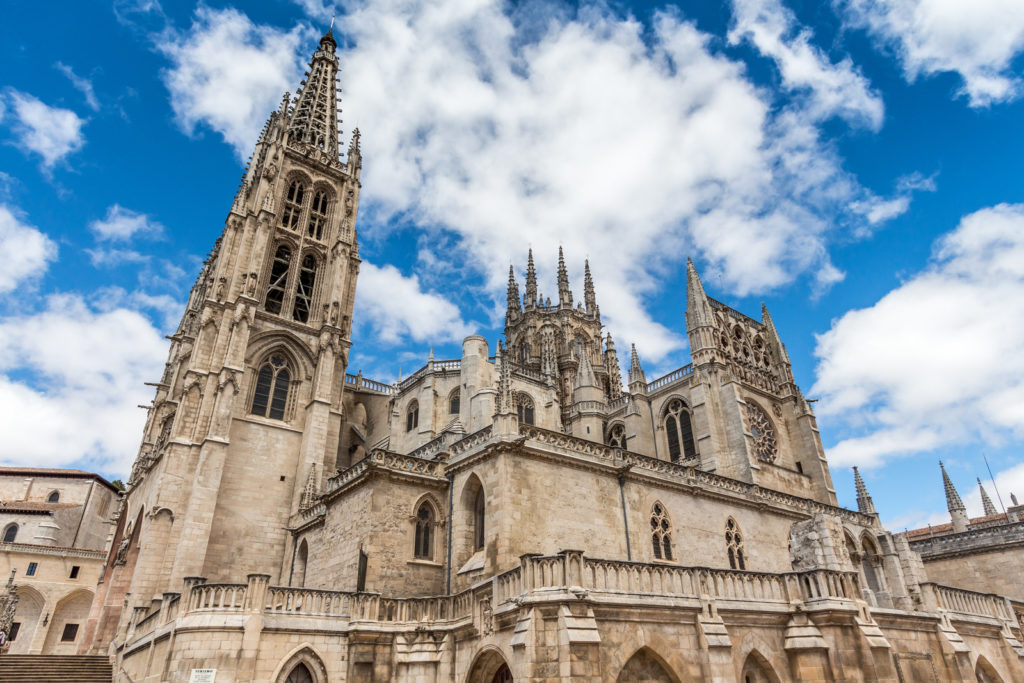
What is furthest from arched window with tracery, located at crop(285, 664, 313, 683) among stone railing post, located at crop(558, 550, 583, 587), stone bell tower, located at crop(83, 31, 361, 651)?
stone bell tower, located at crop(83, 31, 361, 651)

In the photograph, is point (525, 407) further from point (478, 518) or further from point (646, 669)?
point (646, 669)

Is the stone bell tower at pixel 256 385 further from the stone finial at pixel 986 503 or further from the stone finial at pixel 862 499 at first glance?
the stone finial at pixel 986 503

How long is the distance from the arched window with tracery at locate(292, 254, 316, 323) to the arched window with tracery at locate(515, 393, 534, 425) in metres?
12.7

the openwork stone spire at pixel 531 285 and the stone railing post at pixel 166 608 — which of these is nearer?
the stone railing post at pixel 166 608

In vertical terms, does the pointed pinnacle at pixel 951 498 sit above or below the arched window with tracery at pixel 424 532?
above

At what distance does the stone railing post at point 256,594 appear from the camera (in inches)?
568

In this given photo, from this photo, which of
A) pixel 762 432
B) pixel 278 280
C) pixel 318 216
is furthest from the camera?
pixel 318 216

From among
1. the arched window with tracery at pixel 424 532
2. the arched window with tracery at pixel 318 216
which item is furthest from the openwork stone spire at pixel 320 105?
the arched window with tracery at pixel 424 532

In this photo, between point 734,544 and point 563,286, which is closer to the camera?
point 734,544

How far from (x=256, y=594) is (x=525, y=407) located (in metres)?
23.5

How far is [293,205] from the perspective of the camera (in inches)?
1341

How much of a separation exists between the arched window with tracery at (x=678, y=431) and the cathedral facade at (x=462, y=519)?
0.12m

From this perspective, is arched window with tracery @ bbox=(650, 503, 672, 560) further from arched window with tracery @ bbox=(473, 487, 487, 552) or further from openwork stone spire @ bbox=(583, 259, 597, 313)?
openwork stone spire @ bbox=(583, 259, 597, 313)

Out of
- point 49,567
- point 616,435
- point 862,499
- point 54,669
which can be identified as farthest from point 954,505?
point 49,567
